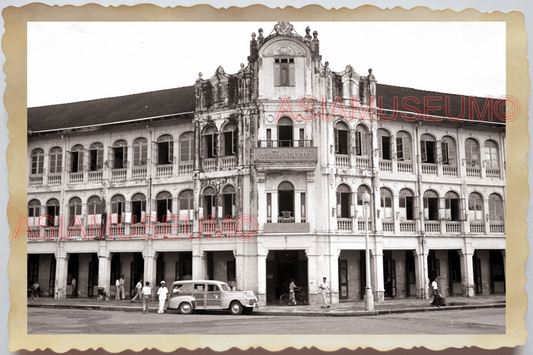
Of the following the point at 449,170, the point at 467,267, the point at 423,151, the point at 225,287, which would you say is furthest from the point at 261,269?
the point at 449,170

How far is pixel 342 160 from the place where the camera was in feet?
66.4

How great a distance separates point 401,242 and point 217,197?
7.19 m

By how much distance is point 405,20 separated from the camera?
12.9 meters

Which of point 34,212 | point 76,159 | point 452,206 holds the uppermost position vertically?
point 76,159

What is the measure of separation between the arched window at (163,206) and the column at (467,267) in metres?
11.1

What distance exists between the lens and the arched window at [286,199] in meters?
19.6

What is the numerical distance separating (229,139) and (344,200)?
15.7ft

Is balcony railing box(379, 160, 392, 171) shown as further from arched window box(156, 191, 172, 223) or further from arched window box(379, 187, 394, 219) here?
arched window box(156, 191, 172, 223)

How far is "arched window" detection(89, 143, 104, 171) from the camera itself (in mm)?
20078

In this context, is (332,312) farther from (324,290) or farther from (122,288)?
(122,288)

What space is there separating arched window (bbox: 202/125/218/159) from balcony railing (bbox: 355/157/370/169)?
5198mm

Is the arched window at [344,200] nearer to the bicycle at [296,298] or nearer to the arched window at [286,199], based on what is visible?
the arched window at [286,199]

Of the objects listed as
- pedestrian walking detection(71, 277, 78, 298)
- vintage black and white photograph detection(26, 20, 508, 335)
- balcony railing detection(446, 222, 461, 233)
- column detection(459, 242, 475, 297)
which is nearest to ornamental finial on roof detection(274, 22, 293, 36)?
vintage black and white photograph detection(26, 20, 508, 335)

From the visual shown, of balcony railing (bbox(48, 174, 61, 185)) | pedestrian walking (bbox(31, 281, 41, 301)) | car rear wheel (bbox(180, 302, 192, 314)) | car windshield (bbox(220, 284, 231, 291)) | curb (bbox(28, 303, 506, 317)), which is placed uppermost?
balcony railing (bbox(48, 174, 61, 185))
